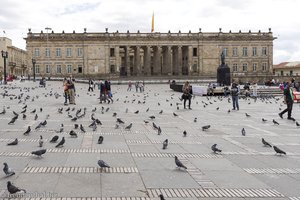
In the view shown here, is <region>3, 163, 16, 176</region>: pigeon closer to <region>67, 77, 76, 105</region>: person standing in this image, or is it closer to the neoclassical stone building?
<region>67, 77, 76, 105</region>: person standing

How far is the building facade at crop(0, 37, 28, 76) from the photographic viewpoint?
11388cm

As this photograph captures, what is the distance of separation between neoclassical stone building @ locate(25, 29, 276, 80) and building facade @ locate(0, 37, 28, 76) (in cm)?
1981

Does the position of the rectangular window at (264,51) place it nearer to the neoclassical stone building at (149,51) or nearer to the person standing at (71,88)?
the neoclassical stone building at (149,51)

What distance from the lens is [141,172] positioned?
7.55 metres

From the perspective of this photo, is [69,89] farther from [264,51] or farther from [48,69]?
[264,51]

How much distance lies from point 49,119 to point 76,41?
7470cm

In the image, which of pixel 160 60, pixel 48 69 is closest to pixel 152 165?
pixel 48 69

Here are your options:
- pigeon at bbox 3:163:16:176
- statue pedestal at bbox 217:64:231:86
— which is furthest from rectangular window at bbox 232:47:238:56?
pigeon at bbox 3:163:16:176

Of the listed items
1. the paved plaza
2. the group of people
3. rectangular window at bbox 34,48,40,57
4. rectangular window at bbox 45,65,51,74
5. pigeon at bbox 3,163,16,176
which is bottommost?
the paved plaza

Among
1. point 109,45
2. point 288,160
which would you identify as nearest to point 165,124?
point 288,160

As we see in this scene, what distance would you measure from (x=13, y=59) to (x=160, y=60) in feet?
177

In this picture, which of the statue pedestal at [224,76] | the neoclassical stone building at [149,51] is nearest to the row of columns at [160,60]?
the neoclassical stone building at [149,51]

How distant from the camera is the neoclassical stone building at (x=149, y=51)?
8838 centimetres

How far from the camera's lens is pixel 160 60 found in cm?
9512
